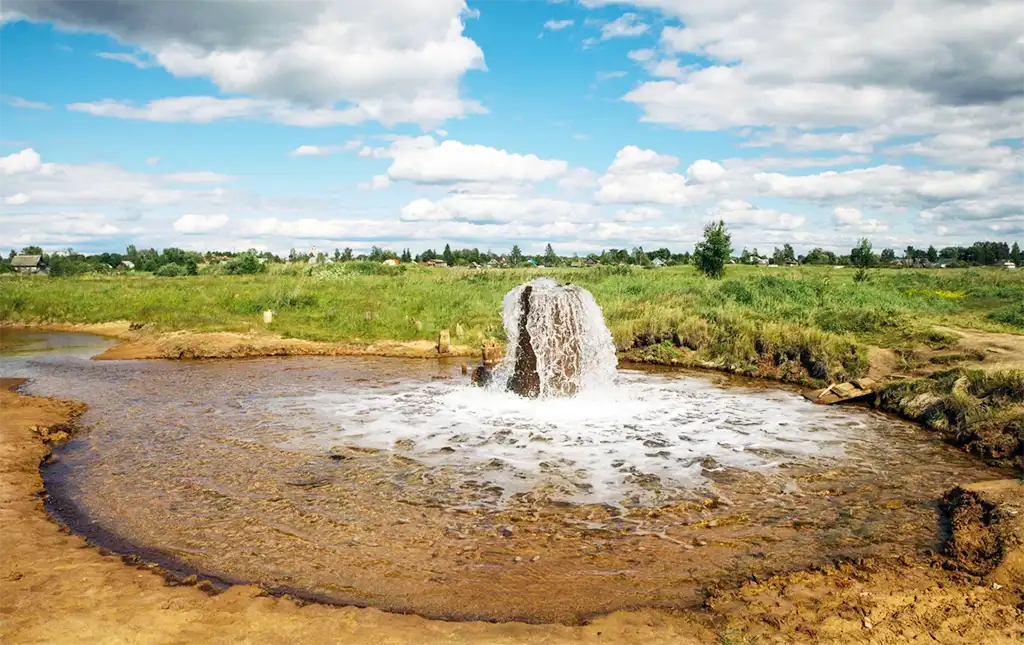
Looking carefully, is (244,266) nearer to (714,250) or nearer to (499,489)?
(714,250)

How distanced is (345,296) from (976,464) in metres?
24.1

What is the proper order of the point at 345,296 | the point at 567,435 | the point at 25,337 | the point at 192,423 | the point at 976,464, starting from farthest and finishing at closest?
the point at 345,296 < the point at 25,337 < the point at 192,423 < the point at 567,435 < the point at 976,464

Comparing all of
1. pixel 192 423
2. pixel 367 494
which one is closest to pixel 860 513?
pixel 367 494

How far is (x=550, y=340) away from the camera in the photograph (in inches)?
510

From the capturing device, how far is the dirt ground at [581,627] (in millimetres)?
4469

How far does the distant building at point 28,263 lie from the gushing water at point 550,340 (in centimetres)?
7509

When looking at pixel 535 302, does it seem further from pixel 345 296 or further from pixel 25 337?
pixel 25 337

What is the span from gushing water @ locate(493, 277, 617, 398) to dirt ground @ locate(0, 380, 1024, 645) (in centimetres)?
768

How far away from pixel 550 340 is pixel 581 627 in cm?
850

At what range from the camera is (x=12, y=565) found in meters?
5.48

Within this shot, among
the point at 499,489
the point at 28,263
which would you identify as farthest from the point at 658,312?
the point at 28,263

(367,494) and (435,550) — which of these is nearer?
(435,550)

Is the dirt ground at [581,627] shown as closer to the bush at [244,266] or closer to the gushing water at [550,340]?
the gushing water at [550,340]

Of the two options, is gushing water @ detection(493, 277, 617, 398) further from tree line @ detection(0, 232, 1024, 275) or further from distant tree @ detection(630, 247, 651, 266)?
distant tree @ detection(630, 247, 651, 266)
